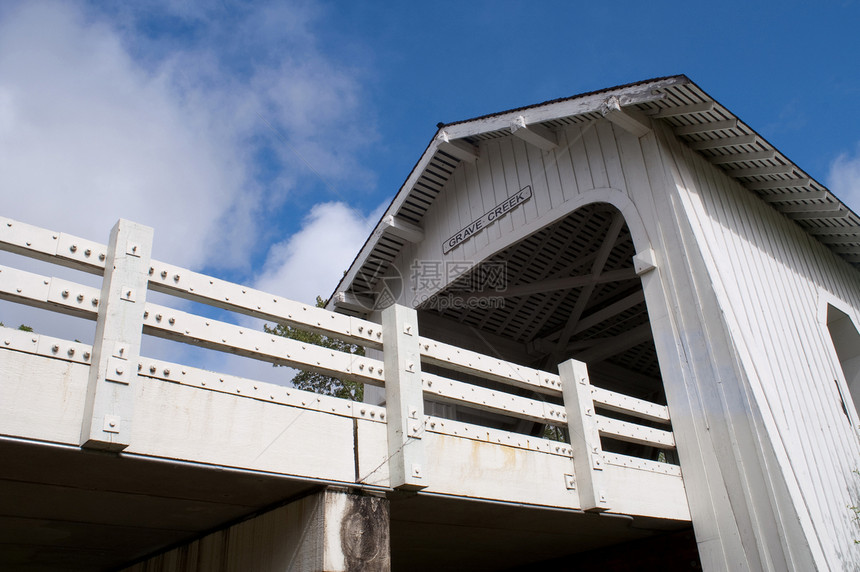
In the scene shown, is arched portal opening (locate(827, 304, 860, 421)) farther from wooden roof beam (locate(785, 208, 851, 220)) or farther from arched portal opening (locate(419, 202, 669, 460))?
arched portal opening (locate(419, 202, 669, 460))

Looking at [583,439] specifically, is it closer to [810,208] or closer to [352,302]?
[810,208]

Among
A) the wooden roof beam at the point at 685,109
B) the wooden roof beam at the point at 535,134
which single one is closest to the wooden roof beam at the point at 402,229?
the wooden roof beam at the point at 535,134

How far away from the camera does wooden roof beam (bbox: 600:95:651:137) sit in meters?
7.51

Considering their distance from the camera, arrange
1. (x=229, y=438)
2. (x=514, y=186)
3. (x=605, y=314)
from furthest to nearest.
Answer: (x=605, y=314)
(x=514, y=186)
(x=229, y=438)

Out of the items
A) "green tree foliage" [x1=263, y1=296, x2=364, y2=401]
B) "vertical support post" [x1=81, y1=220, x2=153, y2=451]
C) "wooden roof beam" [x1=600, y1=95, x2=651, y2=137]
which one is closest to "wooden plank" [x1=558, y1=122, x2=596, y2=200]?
"wooden roof beam" [x1=600, y1=95, x2=651, y2=137]

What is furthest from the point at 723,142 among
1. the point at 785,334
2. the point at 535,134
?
the point at 785,334

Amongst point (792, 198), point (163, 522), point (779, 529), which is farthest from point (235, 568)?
point (792, 198)

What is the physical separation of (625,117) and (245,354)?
197 inches

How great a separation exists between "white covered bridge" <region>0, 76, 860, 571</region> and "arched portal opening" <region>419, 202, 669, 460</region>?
7 cm

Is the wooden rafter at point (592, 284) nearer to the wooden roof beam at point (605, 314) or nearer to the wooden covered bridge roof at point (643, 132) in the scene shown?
the wooden roof beam at point (605, 314)

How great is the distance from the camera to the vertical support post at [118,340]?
364cm

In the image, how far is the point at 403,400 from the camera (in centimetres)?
→ 494

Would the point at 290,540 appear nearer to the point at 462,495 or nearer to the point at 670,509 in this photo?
the point at 462,495

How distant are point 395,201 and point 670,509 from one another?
18.9 feet
